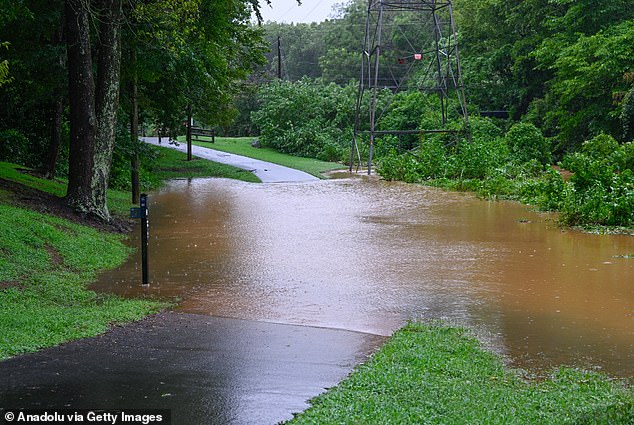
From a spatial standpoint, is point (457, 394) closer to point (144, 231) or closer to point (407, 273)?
point (144, 231)

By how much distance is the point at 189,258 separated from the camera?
1416cm

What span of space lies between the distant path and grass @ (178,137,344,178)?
69 cm

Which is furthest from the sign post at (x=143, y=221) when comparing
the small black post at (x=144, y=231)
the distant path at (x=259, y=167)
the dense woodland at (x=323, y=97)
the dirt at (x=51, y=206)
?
the distant path at (x=259, y=167)

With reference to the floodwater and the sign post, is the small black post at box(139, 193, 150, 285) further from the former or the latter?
the floodwater

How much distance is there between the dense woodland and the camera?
16766 millimetres

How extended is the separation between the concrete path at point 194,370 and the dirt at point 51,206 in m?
7.25

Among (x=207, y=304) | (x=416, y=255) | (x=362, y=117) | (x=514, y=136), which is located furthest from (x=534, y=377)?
(x=362, y=117)

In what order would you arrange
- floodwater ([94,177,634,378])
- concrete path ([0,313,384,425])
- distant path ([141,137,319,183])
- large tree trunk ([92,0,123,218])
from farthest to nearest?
distant path ([141,137,319,183]), large tree trunk ([92,0,123,218]), floodwater ([94,177,634,378]), concrete path ([0,313,384,425])

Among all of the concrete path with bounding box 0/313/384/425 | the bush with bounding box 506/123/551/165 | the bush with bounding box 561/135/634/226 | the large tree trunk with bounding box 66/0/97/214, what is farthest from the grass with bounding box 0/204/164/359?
the bush with bounding box 506/123/551/165

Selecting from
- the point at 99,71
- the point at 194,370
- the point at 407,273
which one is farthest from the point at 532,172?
the point at 194,370

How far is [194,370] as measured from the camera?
6.97m

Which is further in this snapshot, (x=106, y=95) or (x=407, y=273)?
(x=106, y=95)

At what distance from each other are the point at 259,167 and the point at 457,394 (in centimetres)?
3049

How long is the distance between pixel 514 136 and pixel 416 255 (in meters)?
19.0
